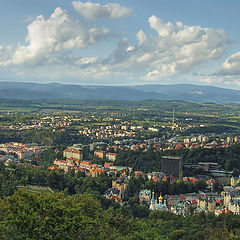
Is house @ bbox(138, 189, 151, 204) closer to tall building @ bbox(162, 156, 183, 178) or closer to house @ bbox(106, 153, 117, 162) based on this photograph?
tall building @ bbox(162, 156, 183, 178)

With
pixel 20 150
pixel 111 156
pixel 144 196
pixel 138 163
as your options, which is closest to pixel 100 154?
pixel 111 156

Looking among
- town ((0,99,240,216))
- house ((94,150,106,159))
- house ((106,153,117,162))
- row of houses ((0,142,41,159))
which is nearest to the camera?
town ((0,99,240,216))

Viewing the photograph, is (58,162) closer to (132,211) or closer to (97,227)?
(132,211)

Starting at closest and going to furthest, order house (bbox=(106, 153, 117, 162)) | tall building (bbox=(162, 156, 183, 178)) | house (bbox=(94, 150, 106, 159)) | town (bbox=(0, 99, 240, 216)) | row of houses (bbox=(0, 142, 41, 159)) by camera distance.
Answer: town (bbox=(0, 99, 240, 216))
tall building (bbox=(162, 156, 183, 178))
house (bbox=(106, 153, 117, 162))
row of houses (bbox=(0, 142, 41, 159))
house (bbox=(94, 150, 106, 159))

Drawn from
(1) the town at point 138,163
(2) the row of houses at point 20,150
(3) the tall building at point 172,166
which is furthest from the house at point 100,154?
(3) the tall building at point 172,166

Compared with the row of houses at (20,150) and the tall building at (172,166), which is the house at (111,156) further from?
the row of houses at (20,150)

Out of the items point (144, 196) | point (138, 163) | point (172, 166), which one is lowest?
point (144, 196)

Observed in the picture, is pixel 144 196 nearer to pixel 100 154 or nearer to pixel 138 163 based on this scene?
pixel 138 163

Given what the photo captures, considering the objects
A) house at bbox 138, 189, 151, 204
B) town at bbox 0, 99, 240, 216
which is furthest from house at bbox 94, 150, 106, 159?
house at bbox 138, 189, 151, 204
